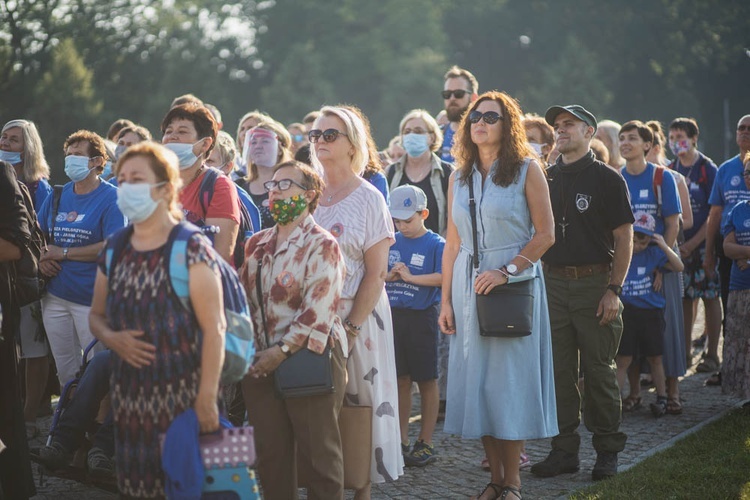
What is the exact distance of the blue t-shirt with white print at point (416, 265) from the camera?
24.3ft

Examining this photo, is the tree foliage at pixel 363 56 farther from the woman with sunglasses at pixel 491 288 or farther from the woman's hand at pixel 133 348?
the woman's hand at pixel 133 348

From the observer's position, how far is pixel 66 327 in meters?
7.01

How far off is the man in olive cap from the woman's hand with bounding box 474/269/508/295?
1223 mm

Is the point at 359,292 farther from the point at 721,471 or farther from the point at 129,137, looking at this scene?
the point at 129,137

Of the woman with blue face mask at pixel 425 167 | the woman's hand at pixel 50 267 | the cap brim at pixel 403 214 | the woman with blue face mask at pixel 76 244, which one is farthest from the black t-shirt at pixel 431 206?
the woman's hand at pixel 50 267

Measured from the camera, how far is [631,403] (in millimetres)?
8945

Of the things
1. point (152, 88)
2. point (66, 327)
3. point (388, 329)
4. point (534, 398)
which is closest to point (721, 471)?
point (534, 398)

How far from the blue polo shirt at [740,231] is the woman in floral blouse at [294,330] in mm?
4791

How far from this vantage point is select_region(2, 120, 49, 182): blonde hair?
7980 mm

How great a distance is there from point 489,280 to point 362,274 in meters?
0.77

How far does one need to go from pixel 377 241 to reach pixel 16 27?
131 ft

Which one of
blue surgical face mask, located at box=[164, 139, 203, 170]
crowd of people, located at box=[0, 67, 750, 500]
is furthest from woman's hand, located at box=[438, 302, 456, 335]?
blue surgical face mask, located at box=[164, 139, 203, 170]

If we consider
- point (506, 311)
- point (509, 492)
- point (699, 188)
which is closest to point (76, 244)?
point (506, 311)

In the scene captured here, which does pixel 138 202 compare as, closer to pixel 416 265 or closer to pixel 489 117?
pixel 489 117
